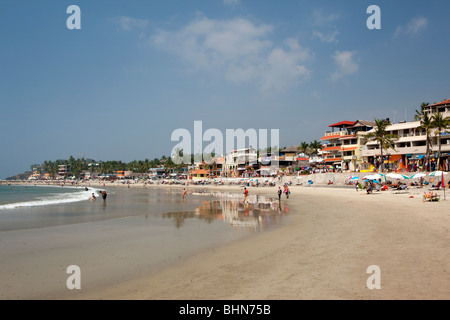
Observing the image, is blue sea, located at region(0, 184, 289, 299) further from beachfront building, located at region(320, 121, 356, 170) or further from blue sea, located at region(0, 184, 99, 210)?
beachfront building, located at region(320, 121, 356, 170)

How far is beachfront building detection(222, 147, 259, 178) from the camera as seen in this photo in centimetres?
9757

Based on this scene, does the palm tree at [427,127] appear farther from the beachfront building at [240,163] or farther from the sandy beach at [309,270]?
the beachfront building at [240,163]

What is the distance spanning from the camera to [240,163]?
10319cm

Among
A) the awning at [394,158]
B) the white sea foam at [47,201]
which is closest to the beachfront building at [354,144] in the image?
the awning at [394,158]

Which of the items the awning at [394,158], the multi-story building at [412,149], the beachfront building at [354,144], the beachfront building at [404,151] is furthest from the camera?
the beachfront building at [354,144]

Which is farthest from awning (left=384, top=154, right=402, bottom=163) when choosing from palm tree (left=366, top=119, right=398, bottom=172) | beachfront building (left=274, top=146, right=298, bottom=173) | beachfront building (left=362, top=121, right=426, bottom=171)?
beachfront building (left=274, top=146, right=298, bottom=173)

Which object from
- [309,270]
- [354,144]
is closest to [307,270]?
[309,270]

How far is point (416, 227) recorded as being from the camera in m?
13.9

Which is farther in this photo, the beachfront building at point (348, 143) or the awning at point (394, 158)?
the beachfront building at point (348, 143)

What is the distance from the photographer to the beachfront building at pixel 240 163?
320 ft

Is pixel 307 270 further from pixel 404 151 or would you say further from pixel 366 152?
pixel 366 152

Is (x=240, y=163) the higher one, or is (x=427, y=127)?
(x=427, y=127)

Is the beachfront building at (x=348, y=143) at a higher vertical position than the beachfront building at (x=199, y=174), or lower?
higher
